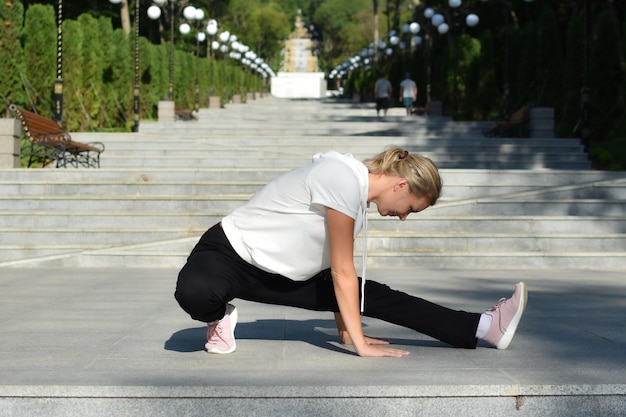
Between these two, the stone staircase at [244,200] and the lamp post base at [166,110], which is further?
the lamp post base at [166,110]

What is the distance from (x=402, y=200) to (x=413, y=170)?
6.3 inches

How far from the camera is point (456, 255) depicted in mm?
12023

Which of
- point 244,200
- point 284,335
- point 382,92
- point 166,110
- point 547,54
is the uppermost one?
point 547,54

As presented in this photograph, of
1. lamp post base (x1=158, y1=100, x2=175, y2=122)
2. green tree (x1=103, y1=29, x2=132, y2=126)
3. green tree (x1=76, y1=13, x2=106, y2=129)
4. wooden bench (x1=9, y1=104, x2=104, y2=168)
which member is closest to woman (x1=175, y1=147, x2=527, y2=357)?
wooden bench (x1=9, y1=104, x2=104, y2=168)

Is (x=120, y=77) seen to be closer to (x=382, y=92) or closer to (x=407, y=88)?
(x=382, y=92)

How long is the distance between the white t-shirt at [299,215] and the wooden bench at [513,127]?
20.3 metres

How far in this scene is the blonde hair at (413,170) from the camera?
4918mm

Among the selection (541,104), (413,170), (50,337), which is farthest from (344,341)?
(541,104)

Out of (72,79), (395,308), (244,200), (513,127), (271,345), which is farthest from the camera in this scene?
(72,79)

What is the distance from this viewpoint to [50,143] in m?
17.8

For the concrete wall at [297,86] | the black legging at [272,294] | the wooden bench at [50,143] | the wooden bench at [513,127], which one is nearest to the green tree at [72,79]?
the wooden bench at [50,143]

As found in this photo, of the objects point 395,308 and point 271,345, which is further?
point 271,345

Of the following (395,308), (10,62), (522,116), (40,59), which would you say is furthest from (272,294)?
(40,59)

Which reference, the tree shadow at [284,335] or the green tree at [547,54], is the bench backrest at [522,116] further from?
the tree shadow at [284,335]
